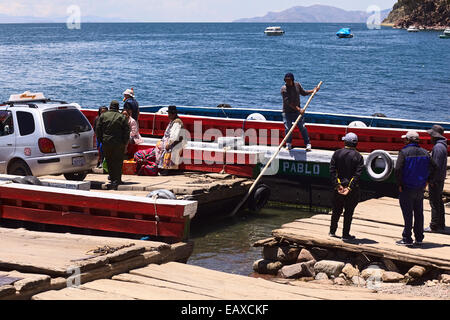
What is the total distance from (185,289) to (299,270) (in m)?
3.53

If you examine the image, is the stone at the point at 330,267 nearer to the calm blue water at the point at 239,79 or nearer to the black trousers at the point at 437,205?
the black trousers at the point at 437,205

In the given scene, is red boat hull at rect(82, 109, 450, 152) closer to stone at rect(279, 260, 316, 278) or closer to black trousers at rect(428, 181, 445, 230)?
black trousers at rect(428, 181, 445, 230)

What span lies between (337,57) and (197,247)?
3964 inches

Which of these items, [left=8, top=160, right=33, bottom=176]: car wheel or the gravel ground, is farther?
[left=8, top=160, right=33, bottom=176]: car wheel

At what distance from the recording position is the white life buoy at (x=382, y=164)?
53.5 ft

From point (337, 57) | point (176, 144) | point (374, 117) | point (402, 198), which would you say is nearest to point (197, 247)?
A: point (176, 144)

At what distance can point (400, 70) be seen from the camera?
282ft

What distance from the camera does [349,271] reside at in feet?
38.5

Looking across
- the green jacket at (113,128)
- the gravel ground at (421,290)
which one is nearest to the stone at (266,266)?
the gravel ground at (421,290)

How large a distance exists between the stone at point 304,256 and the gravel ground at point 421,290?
1429 millimetres

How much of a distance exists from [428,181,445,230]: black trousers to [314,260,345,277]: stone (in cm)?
196

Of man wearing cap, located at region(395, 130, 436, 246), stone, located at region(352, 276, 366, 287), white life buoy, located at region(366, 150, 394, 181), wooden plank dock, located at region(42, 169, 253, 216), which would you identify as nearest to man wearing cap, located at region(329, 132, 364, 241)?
man wearing cap, located at region(395, 130, 436, 246)

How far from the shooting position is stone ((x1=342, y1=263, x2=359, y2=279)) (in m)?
11.7

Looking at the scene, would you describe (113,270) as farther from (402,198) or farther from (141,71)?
(141,71)
